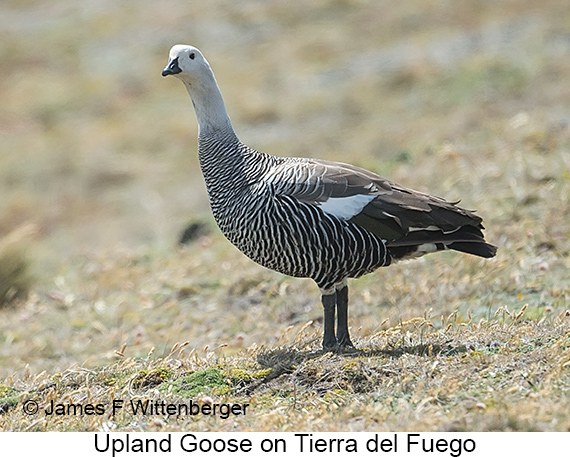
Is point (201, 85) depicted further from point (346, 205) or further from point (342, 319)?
point (342, 319)

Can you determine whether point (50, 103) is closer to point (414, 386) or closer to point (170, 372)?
point (170, 372)

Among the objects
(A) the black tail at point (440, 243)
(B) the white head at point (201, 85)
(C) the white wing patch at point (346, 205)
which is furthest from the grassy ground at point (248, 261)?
(B) the white head at point (201, 85)

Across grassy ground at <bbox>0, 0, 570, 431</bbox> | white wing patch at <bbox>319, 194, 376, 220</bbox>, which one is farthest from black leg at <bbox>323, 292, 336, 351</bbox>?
white wing patch at <bbox>319, 194, 376, 220</bbox>

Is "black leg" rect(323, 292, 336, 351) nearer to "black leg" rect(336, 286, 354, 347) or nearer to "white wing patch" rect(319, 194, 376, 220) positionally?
"black leg" rect(336, 286, 354, 347)

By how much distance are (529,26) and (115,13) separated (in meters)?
13.8

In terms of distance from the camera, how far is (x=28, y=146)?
1773 centimetres

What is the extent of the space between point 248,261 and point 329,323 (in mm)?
3380

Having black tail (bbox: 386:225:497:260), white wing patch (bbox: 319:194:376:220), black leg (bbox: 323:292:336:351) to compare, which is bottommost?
black leg (bbox: 323:292:336:351)

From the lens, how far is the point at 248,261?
9.21 m

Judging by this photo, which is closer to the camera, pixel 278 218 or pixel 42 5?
pixel 278 218

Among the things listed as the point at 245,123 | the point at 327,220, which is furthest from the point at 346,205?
the point at 245,123

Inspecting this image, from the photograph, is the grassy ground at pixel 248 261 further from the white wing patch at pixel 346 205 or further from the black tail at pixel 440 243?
the white wing patch at pixel 346 205

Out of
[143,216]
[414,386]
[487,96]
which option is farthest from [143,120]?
[414,386]

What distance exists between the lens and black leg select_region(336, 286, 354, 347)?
5883 millimetres
